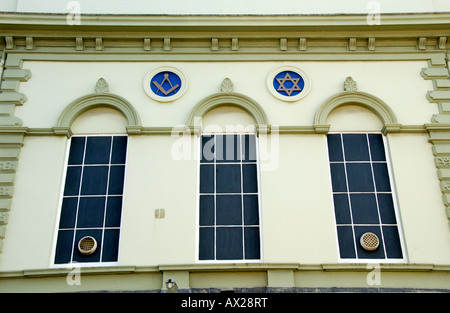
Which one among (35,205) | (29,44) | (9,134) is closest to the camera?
(35,205)

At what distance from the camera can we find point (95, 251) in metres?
10.9

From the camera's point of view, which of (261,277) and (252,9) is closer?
(261,277)

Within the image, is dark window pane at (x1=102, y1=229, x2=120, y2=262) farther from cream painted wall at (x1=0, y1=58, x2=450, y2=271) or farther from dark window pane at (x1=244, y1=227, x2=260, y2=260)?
dark window pane at (x1=244, y1=227, x2=260, y2=260)

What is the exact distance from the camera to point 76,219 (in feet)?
36.7

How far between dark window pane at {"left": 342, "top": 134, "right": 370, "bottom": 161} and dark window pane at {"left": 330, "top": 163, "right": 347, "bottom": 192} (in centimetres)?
29

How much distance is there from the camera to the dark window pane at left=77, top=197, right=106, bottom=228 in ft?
36.6

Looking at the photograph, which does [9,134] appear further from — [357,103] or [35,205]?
[357,103]

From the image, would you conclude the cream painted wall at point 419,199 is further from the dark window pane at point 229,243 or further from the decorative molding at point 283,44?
the dark window pane at point 229,243

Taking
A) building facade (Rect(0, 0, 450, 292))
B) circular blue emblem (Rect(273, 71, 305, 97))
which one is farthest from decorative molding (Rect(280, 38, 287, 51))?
circular blue emblem (Rect(273, 71, 305, 97))

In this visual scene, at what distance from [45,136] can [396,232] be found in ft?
25.4

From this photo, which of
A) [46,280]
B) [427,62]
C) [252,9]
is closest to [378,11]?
[427,62]

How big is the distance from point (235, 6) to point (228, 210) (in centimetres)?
547

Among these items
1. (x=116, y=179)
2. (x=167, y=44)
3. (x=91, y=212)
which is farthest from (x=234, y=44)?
(x=91, y=212)

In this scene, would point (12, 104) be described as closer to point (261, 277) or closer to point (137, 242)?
point (137, 242)
